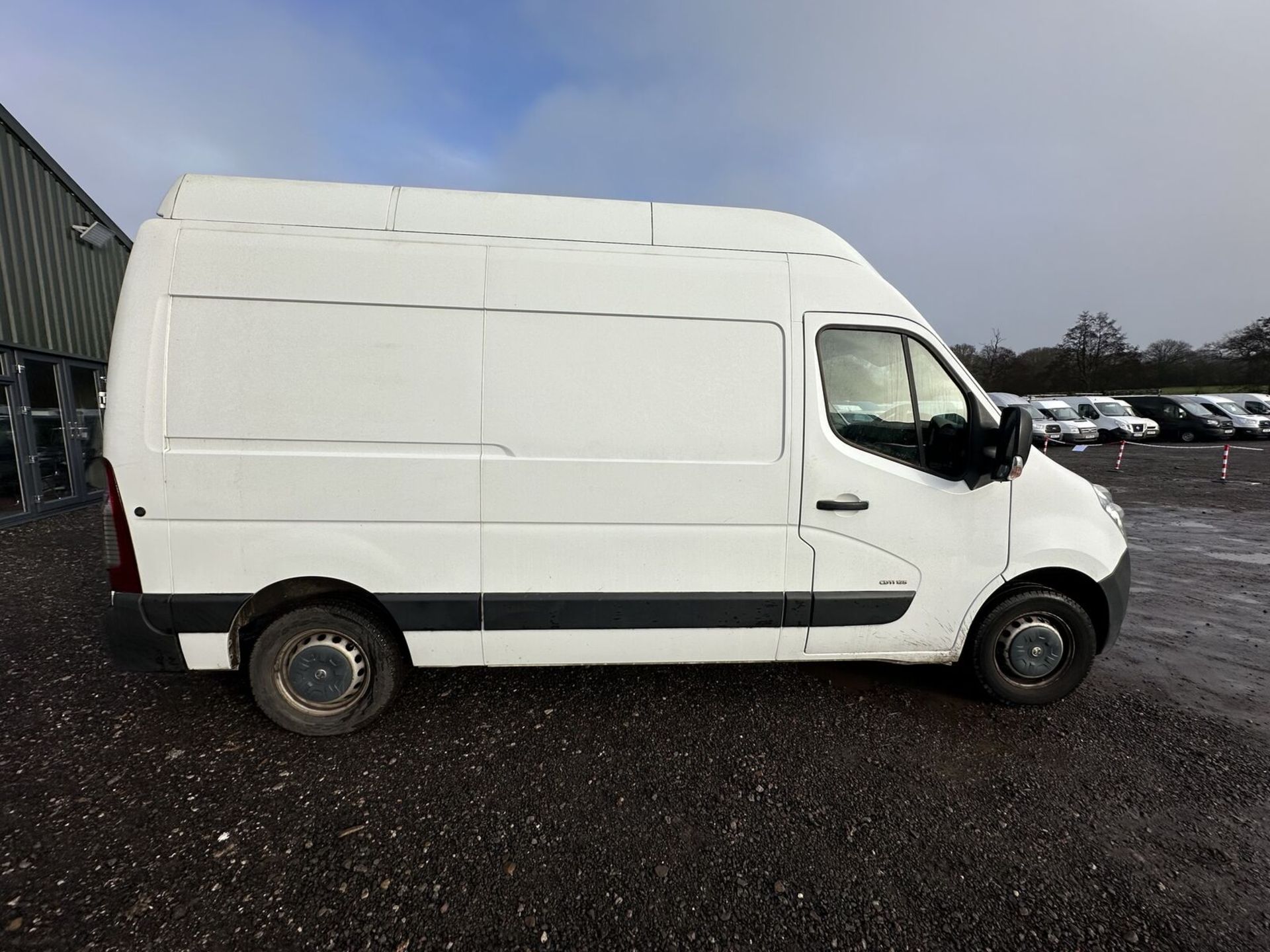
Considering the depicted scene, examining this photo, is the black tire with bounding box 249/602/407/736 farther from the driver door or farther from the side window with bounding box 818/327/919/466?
the side window with bounding box 818/327/919/466

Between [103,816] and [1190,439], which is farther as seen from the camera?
[1190,439]

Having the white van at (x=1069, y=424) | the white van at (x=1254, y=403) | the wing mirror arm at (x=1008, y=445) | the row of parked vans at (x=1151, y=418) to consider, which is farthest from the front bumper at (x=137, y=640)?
the white van at (x=1254, y=403)

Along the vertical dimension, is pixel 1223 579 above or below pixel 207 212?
below

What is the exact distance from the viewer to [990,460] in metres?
2.82

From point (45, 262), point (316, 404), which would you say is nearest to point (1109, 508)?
point (316, 404)

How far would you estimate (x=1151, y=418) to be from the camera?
25.0m

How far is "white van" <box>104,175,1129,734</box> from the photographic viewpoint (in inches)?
101

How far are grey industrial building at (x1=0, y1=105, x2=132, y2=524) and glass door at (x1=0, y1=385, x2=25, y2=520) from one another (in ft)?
0.04

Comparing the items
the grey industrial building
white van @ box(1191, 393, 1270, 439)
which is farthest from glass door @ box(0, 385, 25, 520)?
white van @ box(1191, 393, 1270, 439)

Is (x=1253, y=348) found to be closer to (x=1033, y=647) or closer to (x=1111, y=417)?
(x=1111, y=417)

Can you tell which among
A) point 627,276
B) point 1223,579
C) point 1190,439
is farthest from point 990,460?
point 1190,439

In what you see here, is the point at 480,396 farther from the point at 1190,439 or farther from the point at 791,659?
the point at 1190,439

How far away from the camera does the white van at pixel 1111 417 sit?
2283 cm

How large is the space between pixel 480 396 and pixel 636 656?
4.96 ft
